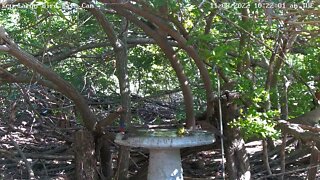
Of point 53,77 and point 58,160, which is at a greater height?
point 53,77

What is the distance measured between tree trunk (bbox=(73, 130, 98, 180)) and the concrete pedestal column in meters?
0.70

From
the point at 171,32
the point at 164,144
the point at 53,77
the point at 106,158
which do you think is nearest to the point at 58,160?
the point at 106,158

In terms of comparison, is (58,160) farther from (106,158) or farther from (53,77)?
(53,77)

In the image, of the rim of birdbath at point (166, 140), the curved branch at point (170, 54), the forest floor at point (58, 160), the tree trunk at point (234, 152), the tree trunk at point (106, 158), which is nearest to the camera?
the rim of birdbath at point (166, 140)

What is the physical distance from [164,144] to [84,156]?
1.15m

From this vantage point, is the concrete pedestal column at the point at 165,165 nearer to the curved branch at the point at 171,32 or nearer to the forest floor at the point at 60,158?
the forest floor at the point at 60,158

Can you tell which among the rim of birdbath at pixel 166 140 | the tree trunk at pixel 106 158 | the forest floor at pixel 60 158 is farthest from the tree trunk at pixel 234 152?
the tree trunk at pixel 106 158

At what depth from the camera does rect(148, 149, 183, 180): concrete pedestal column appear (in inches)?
207

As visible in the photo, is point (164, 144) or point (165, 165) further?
point (165, 165)

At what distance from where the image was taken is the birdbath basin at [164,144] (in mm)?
4859

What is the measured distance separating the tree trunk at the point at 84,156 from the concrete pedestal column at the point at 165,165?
2.29 ft

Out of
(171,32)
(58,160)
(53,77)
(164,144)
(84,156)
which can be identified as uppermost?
(171,32)

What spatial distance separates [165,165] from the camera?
17.3 feet

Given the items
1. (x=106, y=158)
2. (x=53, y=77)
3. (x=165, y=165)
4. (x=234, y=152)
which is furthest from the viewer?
(x=106, y=158)
